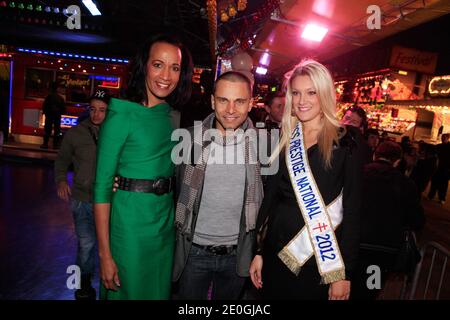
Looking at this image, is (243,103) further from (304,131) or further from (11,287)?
(11,287)

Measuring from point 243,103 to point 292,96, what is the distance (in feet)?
1.09

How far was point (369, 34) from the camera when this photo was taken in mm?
8758

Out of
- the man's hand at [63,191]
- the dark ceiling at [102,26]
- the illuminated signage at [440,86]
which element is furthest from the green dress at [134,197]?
the illuminated signage at [440,86]

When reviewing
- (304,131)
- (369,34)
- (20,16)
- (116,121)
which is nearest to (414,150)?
(369,34)

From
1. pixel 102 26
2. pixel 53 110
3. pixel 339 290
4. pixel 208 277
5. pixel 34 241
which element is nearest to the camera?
pixel 339 290

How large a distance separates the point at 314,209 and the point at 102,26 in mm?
15280

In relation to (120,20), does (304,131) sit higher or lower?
lower

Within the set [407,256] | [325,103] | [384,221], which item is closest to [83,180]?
[325,103]

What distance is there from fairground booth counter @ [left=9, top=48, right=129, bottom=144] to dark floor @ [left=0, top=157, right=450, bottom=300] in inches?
182

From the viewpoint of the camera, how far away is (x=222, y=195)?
2188 mm

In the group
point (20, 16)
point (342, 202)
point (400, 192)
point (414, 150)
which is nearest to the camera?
point (342, 202)

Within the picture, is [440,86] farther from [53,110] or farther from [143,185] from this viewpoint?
[53,110]

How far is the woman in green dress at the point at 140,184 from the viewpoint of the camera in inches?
76.4

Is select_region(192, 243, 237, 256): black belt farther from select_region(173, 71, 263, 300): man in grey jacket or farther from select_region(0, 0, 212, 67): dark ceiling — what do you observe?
select_region(0, 0, 212, 67): dark ceiling
